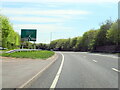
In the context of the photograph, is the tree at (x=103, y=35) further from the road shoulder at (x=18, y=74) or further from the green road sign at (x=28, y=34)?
the road shoulder at (x=18, y=74)

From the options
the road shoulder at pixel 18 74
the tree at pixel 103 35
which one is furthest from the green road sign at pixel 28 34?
the tree at pixel 103 35

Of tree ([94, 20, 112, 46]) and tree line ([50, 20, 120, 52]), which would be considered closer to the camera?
tree line ([50, 20, 120, 52])

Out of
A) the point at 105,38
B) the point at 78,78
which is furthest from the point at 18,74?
the point at 105,38

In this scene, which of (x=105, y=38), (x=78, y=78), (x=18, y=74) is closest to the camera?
(x=78, y=78)

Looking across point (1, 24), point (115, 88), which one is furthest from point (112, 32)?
point (115, 88)

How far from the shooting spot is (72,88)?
383 inches

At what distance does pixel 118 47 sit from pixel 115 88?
215ft

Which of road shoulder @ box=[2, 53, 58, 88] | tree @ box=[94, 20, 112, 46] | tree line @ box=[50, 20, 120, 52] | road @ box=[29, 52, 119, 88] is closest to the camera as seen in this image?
road shoulder @ box=[2, 53, 58, 88]

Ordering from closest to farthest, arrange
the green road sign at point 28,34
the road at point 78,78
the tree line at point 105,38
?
the road at point 78,78
the green road sign at point 28,34
the tree line at point 105,38

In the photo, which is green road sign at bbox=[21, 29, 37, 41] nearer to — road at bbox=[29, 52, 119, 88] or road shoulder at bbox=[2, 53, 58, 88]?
road shoulder at bbox=[2, 53, 58, 88]

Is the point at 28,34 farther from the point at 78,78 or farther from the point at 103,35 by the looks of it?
the point at 78,78

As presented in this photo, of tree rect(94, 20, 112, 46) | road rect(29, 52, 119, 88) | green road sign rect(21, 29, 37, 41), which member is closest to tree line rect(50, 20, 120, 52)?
tree rect(94, 20, 112, 46)

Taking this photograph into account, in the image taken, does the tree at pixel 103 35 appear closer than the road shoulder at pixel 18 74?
No

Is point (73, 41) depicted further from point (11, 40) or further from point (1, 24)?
point (1, 24)
